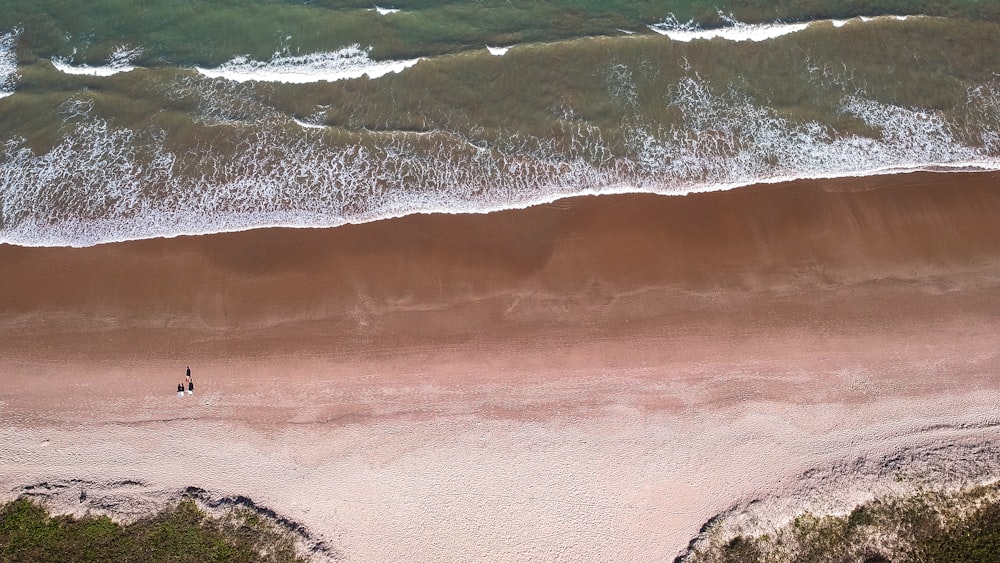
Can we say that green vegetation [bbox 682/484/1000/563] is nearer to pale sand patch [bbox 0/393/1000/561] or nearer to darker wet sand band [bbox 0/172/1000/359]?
pale sand patch [bbox 0/393/1000/561]

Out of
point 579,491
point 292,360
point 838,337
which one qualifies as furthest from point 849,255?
point 292,360

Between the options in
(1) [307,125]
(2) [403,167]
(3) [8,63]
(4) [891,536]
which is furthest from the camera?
(3) [8,63]

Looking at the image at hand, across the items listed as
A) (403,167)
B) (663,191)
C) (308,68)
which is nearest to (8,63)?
(308,68)

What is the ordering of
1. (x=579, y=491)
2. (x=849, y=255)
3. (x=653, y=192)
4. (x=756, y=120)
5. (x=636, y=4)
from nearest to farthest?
(x=579, y=491)
(x=849, y=255)
(x=653, y=192)
(x=756, y=120)
(x=636, y=4)

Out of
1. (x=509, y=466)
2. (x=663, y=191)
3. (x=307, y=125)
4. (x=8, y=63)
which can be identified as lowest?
(x=509, y=466)

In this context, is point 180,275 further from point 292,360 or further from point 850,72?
point 850,72

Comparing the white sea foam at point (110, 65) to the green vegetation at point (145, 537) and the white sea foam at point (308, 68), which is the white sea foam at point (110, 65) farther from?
the green vegetation at point (145, 537)

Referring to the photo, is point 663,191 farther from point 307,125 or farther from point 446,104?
point 307,125
